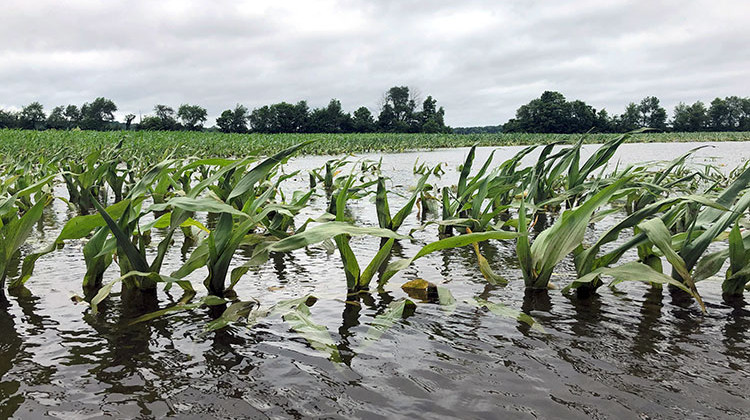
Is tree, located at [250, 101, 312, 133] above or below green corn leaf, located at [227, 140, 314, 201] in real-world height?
above

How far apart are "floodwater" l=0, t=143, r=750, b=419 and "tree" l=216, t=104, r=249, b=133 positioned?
6141cm

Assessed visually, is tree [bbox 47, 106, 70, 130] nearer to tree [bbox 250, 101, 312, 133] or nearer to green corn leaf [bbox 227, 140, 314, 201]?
tree [bbox 250, 101, 312, 133]

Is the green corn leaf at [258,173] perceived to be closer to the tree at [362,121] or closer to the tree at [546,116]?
the tree at [362,121]

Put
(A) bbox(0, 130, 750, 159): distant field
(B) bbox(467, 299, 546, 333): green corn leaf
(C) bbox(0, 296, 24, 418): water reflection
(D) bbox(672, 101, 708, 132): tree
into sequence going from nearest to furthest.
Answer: (C) bbox(0, 296, 24, 418): water reflection → (B) bbox(467, 299, 546, 333): green corn leaf → (A) bbox(0, 130, 750, 159): distant field → (D) bbox(672, 101, 708, 132): tree

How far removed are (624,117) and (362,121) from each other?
41.0 metres

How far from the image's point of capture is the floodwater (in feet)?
3.67

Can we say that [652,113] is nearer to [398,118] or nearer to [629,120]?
[629,120]

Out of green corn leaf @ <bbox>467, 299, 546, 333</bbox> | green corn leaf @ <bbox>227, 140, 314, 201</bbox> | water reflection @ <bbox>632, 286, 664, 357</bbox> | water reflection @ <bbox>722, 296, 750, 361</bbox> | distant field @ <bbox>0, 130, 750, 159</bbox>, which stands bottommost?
water reflection @ <bbox>722, 296, 750, 361</bbox>

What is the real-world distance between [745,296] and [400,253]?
164 centimetres

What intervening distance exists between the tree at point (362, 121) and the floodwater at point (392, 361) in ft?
200

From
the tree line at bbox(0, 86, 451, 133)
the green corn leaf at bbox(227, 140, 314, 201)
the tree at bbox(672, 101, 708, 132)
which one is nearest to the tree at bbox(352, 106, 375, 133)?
the tree line at bbox(0, 86, 451, 133)

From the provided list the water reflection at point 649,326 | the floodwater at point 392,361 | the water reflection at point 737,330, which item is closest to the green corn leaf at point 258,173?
the floodwater at point 392,361

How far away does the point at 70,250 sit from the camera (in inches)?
110

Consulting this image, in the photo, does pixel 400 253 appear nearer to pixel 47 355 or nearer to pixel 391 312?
pixel 391 312
